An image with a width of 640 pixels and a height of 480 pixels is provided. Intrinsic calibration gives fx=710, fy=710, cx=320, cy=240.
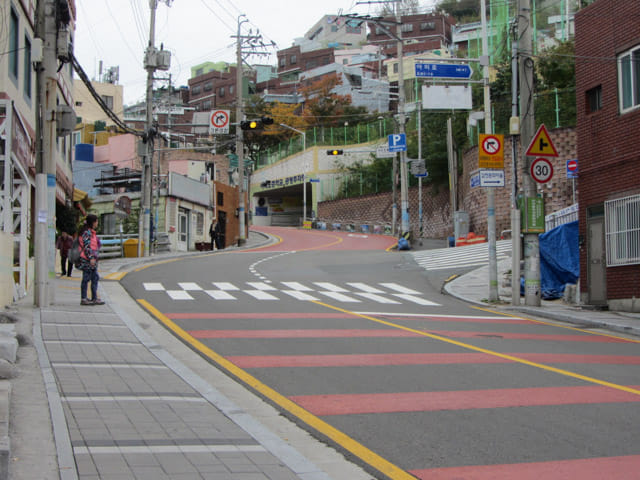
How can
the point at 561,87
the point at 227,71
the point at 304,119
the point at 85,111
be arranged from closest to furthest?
the point at 561,87 → the point at 85,111 → the point at 304,119 → the point at 227,71

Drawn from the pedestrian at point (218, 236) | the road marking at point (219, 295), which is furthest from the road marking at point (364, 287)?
the pedestrian at point (218, 236)

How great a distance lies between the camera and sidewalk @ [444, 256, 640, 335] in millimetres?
14424

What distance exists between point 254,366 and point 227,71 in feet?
379

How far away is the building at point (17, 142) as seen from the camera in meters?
13.8

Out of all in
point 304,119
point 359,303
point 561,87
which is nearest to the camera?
point 359,303

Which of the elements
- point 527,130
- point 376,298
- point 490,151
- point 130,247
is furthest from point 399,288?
point 130,247

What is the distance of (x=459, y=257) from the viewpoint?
2992cm

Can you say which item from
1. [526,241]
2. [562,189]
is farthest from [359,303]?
[562,189]

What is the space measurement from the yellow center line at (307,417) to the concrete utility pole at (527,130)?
9760 mm

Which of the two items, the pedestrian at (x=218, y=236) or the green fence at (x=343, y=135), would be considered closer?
the pedestrian at (x=218, y=236)

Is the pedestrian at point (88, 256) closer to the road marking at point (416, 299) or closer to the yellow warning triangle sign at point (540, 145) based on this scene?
the road marking at point (416, 299)

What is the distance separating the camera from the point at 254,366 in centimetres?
910

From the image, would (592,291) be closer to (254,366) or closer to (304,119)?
(254,366)

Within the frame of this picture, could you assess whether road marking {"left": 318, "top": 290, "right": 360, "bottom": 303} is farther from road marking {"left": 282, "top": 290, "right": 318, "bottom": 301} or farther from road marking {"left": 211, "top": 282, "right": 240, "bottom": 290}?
road marking {"left": 211, "top": 282, "right": 240, "bottom": 290}
